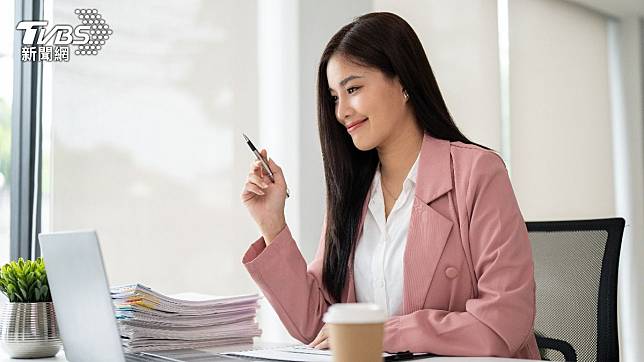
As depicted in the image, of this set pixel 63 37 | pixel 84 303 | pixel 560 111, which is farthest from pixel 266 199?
pixel 560 111

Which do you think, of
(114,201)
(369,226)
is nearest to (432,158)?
(369,226)

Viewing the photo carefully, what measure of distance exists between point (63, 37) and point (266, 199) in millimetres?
1627

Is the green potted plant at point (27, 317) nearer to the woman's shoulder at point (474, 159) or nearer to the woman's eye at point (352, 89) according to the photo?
the woman's eye at point (352, 89)

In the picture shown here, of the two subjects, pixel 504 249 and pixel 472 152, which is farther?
pixel 472 152

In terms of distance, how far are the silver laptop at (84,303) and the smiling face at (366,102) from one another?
0.56 meters

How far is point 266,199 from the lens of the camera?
5.34 ft

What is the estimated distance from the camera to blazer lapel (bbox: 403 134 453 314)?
4.98ft

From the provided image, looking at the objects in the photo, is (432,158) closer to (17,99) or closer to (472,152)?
(472,152)

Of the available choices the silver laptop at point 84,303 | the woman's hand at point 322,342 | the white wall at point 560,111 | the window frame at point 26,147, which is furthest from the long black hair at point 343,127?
the white wall at point 560,111

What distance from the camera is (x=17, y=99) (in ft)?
9.84

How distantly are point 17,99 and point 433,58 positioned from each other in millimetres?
1755

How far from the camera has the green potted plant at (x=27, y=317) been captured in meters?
1.49

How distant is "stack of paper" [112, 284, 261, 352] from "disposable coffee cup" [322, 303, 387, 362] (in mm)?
666

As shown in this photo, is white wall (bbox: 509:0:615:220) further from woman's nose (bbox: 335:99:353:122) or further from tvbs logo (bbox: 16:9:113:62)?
woman's nose (bbox: 335:99:353:122)
